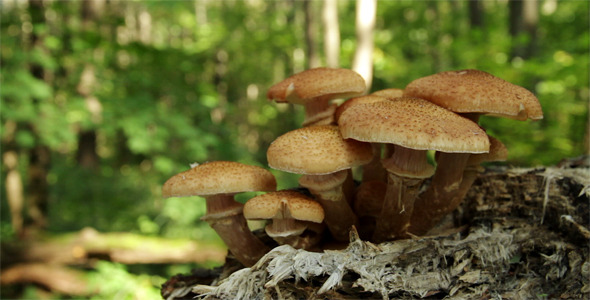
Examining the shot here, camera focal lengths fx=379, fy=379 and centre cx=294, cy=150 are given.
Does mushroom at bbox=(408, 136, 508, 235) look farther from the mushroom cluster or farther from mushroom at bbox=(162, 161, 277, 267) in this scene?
mushroom at bbox=(162, 161, 277, 267)

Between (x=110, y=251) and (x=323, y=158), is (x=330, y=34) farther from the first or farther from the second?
(x=323, y=158)

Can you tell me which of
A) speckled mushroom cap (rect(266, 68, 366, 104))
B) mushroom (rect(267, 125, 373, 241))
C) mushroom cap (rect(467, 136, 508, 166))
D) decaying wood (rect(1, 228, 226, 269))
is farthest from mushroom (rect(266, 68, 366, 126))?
decaying wood (rect(1, 228, 226, 269))

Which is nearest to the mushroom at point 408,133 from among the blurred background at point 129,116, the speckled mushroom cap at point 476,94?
the speckled mushroom cap at point 476,94

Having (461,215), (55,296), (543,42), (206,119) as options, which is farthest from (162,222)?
(543,42)

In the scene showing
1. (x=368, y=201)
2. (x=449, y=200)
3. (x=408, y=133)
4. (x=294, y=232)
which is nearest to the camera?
(x=408, y=133)

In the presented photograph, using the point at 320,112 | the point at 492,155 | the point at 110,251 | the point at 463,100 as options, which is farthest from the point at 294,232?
the point at 110,251

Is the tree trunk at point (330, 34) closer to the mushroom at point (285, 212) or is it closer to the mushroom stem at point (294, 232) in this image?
the mushroom stem at point (294, 232)

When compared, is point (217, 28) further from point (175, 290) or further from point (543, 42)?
point (543, 42)
